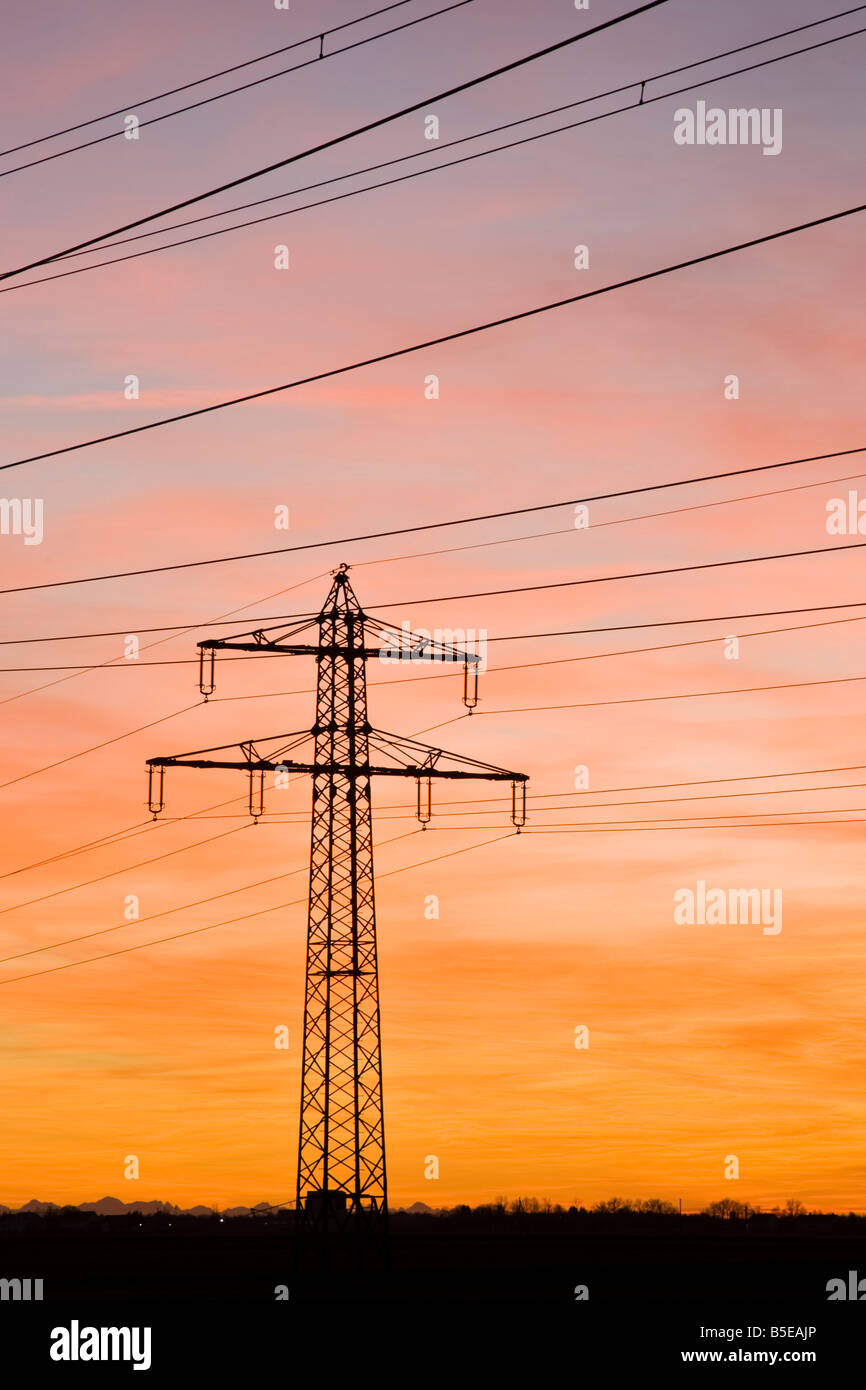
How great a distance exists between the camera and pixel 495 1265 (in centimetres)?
13175

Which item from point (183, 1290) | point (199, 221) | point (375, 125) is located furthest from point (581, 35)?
point (183, 1290)

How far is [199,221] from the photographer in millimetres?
31828

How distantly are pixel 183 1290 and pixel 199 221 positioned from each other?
7613 centimetres

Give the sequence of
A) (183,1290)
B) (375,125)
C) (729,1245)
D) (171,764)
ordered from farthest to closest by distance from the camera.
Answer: (729,1245) → (183,1290) → (171,764) → (375,125)

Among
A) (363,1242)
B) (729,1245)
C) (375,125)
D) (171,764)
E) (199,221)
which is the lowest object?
(729,1245)

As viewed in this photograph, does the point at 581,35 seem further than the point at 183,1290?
No
